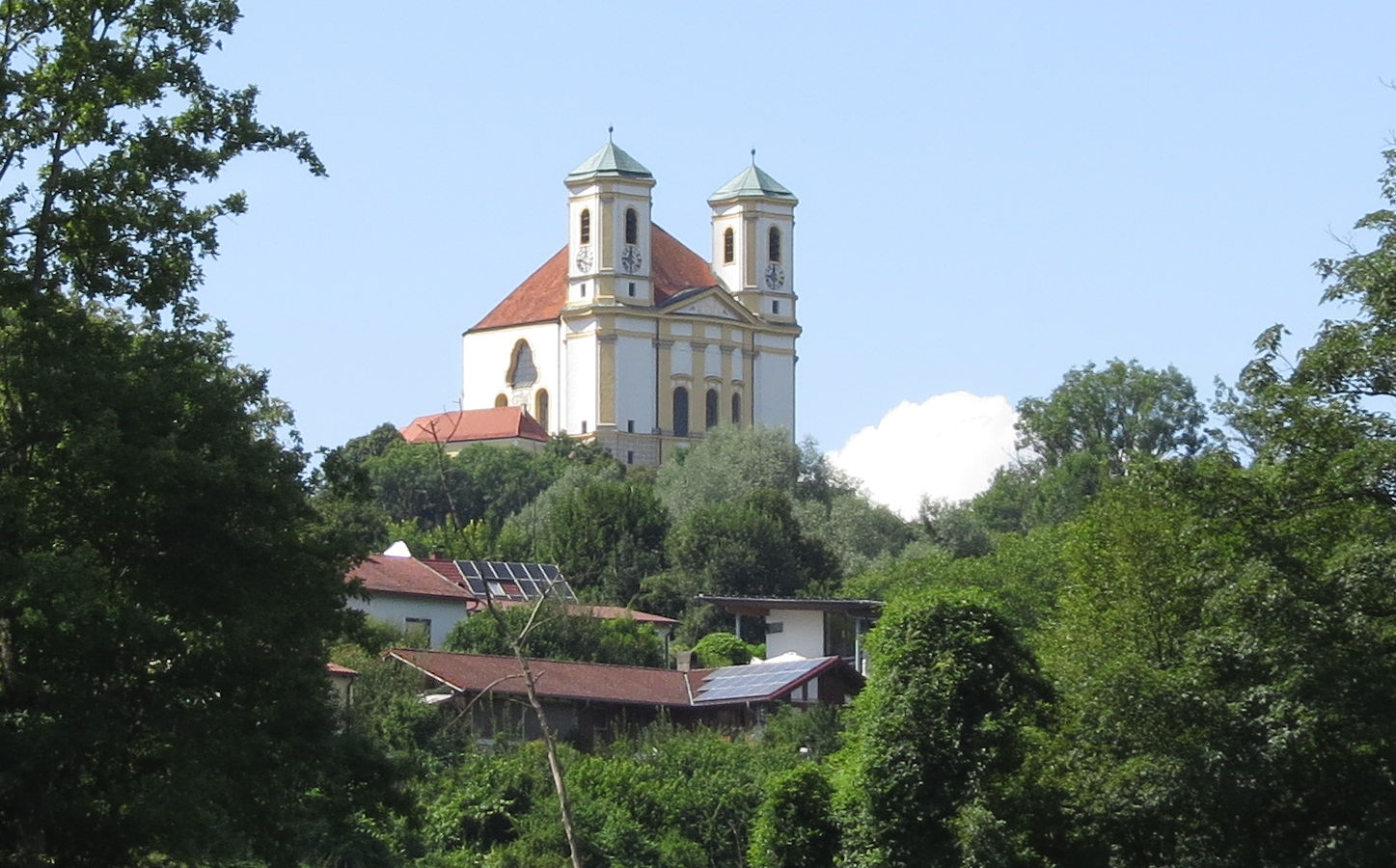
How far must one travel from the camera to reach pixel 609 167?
133 m

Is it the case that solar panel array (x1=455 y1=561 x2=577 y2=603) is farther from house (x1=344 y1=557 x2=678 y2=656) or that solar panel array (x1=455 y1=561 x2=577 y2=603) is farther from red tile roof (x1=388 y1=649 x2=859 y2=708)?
red tile roof (x1=388 y1=649 x2=859 y2=708)

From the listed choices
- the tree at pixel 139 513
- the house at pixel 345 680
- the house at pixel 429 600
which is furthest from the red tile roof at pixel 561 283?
the tree at pixel 139 513

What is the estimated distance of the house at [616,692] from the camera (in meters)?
51.4

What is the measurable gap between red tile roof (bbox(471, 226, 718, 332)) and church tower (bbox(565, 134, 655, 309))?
1148 millimetres

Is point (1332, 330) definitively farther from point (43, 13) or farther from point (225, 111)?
point (43, 13)

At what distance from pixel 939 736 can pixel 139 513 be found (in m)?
13.0

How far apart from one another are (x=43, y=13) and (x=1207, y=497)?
12.1 m

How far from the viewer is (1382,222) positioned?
25.9 metres

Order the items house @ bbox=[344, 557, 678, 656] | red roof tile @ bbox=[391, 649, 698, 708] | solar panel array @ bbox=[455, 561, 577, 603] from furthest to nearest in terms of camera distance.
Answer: solar panel array @ bbox=[455, 561, 577, 603] < house @ bbox=[344, 557, 678, 656] < red roof tile @ bbox=[391, 649, 698, 708]

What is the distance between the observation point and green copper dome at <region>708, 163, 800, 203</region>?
140 m

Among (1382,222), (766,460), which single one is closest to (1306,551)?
(1382,222)

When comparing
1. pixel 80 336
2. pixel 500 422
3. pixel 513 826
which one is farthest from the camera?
pixel 500 422

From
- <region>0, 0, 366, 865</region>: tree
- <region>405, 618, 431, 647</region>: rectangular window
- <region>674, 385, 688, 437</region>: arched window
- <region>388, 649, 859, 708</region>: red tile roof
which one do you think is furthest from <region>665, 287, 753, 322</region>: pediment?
<region>0, 0, 366, 865</region>: tree

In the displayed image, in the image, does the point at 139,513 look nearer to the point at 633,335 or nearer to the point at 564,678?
the point at 564,678
